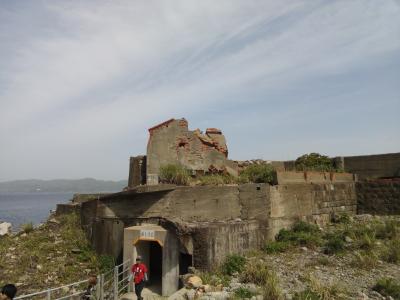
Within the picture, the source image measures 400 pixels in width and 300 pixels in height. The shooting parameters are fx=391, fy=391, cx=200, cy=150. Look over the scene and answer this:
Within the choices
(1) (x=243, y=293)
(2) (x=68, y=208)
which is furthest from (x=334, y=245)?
(2) (x=68, y=208)

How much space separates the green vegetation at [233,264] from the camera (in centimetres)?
1055

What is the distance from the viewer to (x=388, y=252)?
1096 cm

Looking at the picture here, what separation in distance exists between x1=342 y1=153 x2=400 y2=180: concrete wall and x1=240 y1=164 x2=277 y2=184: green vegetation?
571 centimetres

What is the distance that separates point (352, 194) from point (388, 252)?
6.06 meters

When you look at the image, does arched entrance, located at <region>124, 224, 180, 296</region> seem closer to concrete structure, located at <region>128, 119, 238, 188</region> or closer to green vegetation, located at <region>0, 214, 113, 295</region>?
green vegetation, located at <region>0, 214, 113, 295</region>

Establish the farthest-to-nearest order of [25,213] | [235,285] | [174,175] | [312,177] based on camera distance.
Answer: [25,213]
[312,177]
[174,175]
[235,285]

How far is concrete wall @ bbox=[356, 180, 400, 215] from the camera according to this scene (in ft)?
51.3

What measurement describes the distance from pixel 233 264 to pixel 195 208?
2272 millimetres

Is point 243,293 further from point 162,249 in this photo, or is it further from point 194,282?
point 162,249

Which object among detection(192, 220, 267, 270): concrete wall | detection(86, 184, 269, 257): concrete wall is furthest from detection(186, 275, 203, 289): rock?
detection(86, 184, 269, 257): concrete wall

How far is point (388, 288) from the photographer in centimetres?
859

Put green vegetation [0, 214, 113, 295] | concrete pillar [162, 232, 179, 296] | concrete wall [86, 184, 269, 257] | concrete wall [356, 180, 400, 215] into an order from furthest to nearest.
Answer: concrete wall [356, 180, 400, 215], concrete wall [86, 184, 269, 257], green vegetation [0, 214, 113, 295], concrete pillar [162, 232, 179, 296]

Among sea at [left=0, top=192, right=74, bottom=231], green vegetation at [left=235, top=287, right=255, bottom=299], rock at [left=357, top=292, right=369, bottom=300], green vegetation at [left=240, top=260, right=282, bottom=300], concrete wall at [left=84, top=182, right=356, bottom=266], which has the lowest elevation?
sea at [left=0, top=192, right=74, bottom=231]

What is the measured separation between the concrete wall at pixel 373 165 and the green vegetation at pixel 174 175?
27.9ft
